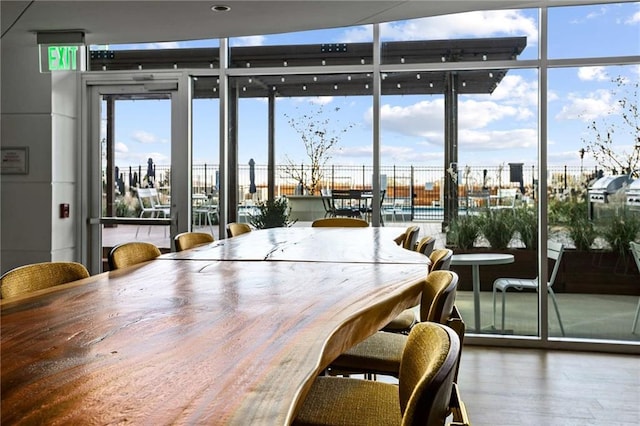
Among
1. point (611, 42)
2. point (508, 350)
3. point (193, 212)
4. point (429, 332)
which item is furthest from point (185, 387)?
point (611, 42)

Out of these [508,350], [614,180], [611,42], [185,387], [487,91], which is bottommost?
[508,350]

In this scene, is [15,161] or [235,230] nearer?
[235,230]

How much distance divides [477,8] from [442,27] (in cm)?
60

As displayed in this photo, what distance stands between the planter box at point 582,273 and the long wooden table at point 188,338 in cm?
317

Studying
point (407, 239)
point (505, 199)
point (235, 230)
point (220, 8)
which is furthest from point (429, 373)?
point (505, 199)

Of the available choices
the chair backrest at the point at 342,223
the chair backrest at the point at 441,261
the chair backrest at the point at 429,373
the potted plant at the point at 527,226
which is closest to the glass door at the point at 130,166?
the chair backrest at the point at 342,223

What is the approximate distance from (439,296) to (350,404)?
443 millimetres

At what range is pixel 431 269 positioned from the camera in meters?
2.72

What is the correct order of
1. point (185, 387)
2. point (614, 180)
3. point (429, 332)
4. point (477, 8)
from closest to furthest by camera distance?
point (185, 387) < point (429, 332) < point (477, 8) < point (614, 180)

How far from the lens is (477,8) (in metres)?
4.90

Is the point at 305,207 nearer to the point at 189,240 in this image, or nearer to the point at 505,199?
the point at 505,199

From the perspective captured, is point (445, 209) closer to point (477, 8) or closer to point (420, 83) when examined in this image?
point (420, 83)

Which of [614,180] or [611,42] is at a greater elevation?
[611,42]

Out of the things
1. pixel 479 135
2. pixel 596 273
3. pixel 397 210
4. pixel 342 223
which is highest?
pixel 479 135
